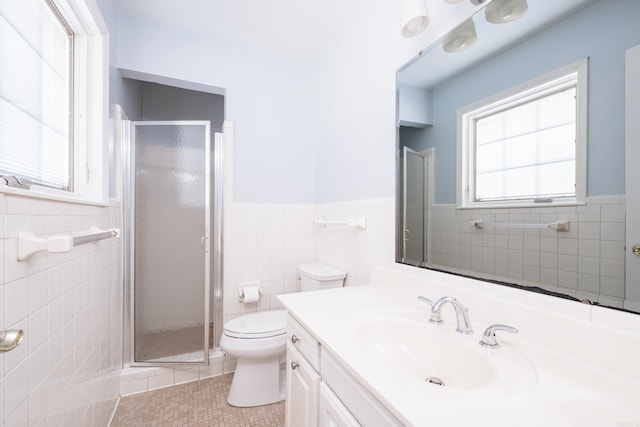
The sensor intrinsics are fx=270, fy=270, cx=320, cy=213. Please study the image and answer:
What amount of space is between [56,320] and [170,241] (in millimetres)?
1052

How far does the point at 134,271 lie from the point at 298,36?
2039mm

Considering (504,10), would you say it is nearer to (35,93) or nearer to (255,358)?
(35,93)

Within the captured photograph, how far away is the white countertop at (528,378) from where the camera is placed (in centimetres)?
49

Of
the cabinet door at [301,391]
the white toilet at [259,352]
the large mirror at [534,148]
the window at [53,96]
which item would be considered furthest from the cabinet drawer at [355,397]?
the window at [53,96]

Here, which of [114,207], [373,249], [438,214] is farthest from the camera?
[114,207]

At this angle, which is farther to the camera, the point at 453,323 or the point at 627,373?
the point at 453,323

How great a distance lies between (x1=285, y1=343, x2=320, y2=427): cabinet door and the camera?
904 mm

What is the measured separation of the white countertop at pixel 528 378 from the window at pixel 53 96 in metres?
1.00

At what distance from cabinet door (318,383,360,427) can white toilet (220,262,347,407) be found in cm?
80

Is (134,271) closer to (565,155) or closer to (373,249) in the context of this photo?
(373,249)

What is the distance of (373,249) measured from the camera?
1.51 metres

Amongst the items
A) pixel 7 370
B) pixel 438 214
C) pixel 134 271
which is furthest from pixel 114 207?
pixel 438 214

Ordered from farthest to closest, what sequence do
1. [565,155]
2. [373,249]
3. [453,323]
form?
[373,249], [453,323], [565,155]

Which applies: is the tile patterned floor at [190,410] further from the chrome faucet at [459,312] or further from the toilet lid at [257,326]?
the chrome faucet at [459,312]
